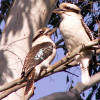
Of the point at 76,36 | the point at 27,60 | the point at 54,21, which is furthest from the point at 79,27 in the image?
the point at 54,21

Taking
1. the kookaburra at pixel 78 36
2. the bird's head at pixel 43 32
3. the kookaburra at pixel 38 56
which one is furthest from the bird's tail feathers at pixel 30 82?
the bird's head at pixel 43 32

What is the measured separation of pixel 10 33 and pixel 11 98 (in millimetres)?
488

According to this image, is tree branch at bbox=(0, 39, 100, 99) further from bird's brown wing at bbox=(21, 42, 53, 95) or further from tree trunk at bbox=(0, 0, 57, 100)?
tree trunk at bbox=(0, 0, 57, 100)

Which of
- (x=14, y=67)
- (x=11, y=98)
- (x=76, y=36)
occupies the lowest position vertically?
(x=11, y=98)

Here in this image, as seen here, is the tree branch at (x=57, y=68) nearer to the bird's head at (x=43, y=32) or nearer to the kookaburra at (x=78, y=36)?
the kookaburra at (x=78, y=36)

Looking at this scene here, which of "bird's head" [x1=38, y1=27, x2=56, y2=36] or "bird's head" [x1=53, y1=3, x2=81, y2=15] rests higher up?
"bird's head" [x1=53, y1=3, x2=81, y2=15]

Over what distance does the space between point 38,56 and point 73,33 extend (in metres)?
0.35

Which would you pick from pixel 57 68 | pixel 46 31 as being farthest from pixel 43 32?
pixel 57 68

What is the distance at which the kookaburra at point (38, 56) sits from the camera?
2.24 meters

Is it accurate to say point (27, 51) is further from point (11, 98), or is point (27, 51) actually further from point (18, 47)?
point (11, 98)

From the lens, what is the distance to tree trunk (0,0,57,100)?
2.30m

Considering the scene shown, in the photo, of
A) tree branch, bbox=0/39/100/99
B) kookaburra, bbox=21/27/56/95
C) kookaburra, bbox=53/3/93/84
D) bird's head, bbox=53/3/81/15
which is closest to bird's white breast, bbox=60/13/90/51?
kookaburra, bbox=53/3/93/84

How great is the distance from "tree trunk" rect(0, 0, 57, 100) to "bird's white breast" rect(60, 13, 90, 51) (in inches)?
11.5

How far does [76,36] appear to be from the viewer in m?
2.27
